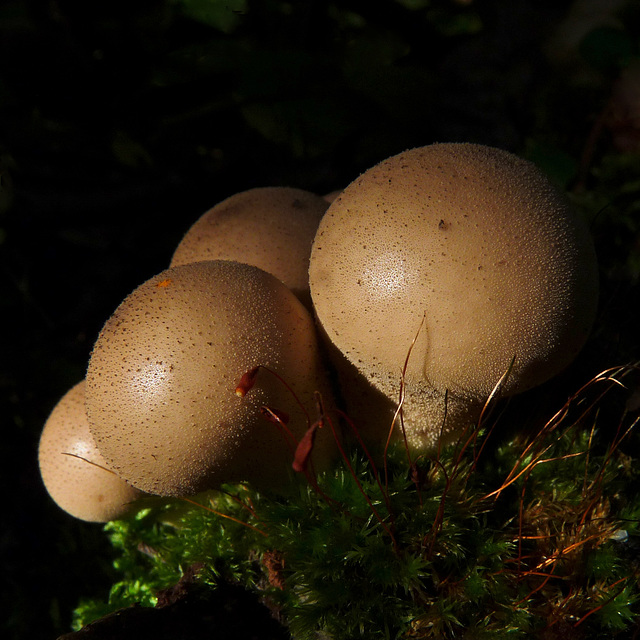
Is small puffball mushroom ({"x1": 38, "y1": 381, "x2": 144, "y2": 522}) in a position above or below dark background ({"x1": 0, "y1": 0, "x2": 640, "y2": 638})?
below

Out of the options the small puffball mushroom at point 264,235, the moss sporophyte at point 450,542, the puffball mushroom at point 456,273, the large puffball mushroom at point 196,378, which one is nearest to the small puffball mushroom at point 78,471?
the moss sporophyte at point 450,542

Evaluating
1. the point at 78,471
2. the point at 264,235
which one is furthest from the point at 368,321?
the point at 78,471

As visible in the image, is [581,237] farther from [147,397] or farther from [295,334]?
[147,397]

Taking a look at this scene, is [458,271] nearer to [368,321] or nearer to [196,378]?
[368,321]

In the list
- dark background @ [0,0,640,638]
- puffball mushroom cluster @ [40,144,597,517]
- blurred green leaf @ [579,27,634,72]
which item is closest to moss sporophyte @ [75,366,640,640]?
puffball mushroom cluster @ [40,144,597,517]

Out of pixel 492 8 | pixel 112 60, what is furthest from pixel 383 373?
pixel 492 8

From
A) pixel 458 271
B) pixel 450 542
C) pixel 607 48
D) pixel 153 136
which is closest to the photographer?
pixel 458 271

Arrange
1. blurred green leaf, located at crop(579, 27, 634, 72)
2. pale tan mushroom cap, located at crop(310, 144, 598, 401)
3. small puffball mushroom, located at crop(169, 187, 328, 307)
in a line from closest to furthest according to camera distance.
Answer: pale tan mushroom cap, located at crop(310, 144, 598, 401)
small puffball mushroom, located at crop(169, 187, 328, 307)
blurred green leaf, located at crop(579, 27, 634, 72)

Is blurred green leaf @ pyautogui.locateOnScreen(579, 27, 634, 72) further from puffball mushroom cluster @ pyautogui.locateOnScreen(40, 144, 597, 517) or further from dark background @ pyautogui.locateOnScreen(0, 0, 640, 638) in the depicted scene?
puffball mushroom cluster @ pyautogui.locateOnScreen(40, 144, 597, 517)
